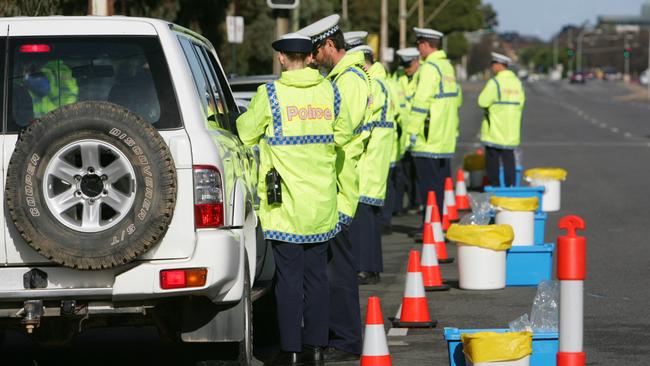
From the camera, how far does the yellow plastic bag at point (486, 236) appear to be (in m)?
11.8

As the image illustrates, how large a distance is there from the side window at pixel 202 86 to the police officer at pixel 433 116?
25.9ft

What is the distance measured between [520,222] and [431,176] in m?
2.60

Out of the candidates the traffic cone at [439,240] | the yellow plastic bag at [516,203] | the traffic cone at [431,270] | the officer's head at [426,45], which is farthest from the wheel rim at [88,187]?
the officer's head at [426,45]

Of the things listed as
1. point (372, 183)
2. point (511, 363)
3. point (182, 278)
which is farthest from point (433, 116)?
point (182, 278)

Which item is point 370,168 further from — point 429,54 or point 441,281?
point 429,54

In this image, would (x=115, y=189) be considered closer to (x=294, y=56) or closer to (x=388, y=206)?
(x=294, y=56)

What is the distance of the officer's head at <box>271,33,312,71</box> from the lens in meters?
8.24

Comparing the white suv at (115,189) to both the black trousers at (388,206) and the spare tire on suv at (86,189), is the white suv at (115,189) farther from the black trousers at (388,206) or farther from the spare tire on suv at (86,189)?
the black trousers at (388,206)

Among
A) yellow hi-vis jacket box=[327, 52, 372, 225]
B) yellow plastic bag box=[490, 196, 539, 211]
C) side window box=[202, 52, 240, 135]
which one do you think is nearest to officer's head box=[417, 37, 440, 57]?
yellow plastic bag box=[490, 196, 539, 211]

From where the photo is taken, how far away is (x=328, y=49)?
9.51 metres

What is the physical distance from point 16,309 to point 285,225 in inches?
69.8

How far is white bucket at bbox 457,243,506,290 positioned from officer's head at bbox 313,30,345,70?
281 centimetres

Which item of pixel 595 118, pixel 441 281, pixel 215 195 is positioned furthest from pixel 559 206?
pixel 595 118

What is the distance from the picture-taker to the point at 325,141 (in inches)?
327
